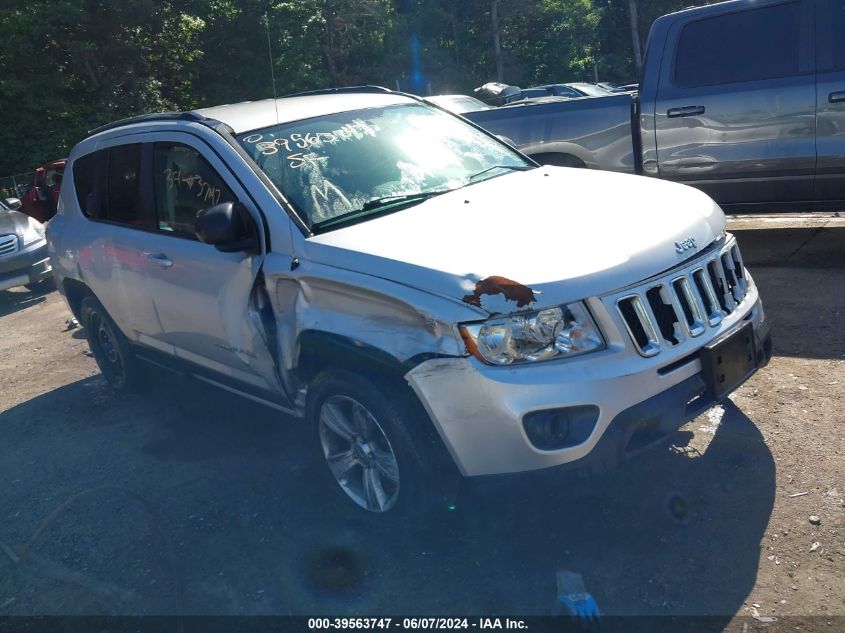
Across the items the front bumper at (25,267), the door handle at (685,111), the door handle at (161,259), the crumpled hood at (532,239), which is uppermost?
the door handle at (685,111)

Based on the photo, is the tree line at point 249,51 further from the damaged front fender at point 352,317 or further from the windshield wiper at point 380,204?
the damaged front fender at point 352,317

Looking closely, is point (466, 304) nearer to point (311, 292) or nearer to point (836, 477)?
point (311, 292)

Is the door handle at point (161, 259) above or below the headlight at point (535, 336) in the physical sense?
above

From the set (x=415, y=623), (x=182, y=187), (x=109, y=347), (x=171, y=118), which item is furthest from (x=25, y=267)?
(x=415, y=623)

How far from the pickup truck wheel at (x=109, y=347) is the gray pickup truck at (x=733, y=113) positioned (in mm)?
3805

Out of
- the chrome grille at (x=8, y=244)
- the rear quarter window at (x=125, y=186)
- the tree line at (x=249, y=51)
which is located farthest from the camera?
the tree line at (x=249, y=51)

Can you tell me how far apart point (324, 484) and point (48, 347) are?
4767 mm

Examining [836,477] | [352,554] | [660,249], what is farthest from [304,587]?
[836,477]

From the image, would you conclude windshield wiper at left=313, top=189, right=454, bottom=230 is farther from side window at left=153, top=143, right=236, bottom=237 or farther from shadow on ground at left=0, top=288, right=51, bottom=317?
shadow on ground at left=0, top=288, right=51, bottom=317

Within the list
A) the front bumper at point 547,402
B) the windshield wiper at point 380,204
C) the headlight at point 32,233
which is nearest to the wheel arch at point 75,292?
the windshield wiper at point 380,204

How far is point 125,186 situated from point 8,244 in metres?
5.83

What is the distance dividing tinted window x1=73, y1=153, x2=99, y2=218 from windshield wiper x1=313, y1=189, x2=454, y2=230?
7.50 ft

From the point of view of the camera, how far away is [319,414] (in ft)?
12.4

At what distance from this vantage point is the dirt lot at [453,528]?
316 cm
